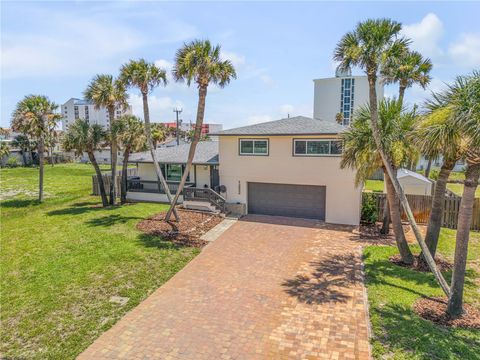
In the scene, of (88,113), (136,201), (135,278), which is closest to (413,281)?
(135,278)

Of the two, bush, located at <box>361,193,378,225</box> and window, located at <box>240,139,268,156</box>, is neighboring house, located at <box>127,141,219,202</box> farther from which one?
bush, located at <box>361,193,378,225</box>

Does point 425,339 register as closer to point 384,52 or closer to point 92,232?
point 384,52

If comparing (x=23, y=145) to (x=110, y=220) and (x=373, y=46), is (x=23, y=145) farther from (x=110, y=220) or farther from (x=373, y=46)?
(x=373, y=46)

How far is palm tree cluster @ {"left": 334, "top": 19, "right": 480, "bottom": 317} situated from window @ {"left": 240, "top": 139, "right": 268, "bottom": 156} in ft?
20.8

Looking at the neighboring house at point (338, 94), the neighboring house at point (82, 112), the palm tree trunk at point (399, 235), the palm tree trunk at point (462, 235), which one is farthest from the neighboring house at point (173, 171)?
the neighboring house at point (82, 112)

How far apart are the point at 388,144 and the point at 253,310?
7.08m

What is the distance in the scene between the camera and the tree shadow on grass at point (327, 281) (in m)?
9.38

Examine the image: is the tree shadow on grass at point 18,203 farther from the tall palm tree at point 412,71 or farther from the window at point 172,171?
the tall palm tree at point 412,71

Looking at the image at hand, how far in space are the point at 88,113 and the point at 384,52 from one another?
333 ft

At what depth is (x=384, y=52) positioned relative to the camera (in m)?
9.62

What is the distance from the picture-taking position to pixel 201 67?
13.9 m

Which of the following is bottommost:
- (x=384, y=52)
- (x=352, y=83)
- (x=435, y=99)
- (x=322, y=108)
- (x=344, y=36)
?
(x=435, y=99)

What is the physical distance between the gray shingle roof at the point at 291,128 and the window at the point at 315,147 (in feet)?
2.00

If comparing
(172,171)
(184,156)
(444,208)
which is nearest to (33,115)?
(172,171)
